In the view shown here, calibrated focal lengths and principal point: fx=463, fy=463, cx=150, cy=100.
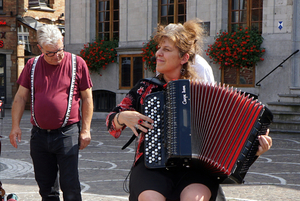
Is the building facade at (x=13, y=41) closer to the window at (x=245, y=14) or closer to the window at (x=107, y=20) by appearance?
the window at (x=107, y=20)

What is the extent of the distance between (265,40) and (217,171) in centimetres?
1176

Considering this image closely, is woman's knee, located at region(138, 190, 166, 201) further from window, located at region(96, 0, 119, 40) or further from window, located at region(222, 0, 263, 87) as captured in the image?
window, located at region(96, 0, 119, 40)

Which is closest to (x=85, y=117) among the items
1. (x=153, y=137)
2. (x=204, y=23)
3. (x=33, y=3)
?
(x=153, y=137)

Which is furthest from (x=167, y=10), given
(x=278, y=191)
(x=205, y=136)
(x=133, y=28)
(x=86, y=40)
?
(x=205, y=136)

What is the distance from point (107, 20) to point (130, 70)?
2310mm

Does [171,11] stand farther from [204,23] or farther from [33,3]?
[33,3]

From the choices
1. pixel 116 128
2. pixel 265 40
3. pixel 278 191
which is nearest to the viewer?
pixel 116 128

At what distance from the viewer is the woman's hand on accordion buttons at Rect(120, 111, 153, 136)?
3072 millimetres

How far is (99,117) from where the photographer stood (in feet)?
59.8

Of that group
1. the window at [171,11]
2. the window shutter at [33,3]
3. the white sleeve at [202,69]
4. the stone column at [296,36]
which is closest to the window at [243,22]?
the stone column at [296,36]

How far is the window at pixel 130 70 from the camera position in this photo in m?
17.2

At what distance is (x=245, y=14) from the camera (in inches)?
590

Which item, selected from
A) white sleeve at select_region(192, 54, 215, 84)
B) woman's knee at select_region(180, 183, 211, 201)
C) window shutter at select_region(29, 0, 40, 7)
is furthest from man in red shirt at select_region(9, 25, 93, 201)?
window shutter at select_region(29, 0, 40, 7)

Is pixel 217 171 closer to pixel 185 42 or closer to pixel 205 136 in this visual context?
pixel 205 136
